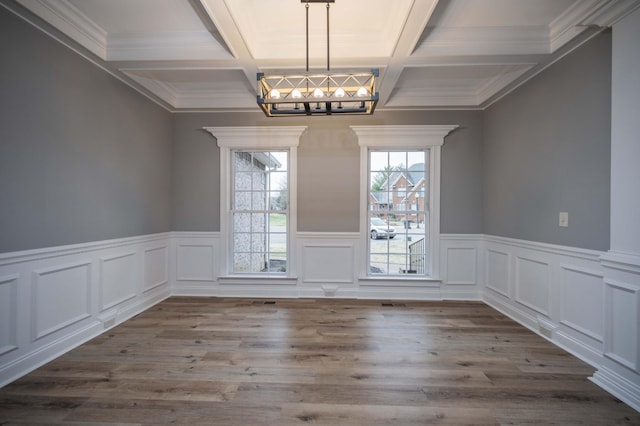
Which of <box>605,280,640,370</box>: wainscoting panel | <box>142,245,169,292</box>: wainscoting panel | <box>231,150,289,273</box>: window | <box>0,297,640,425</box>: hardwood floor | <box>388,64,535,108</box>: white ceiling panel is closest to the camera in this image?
<box>0,297,640,425</box>: hardwood floor

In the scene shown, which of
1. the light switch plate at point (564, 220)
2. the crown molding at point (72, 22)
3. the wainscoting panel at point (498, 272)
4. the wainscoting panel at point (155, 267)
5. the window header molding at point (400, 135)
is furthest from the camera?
the window header molding at point (400, 135)

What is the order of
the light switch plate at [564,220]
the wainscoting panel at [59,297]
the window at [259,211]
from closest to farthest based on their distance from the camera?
the wainscoting panel at [59,297] → the light switch plate at [564,220] → the window at [259,211]

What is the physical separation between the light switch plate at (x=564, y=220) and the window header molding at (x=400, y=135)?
63.9 inches

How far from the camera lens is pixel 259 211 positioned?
388cm

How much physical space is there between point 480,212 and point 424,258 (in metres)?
0.97

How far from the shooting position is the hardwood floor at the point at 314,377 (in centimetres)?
167

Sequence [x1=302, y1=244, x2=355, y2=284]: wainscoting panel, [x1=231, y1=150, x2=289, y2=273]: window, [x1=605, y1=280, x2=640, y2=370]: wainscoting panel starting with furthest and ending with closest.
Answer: [x1=231, y1=150, x2=289, y2=273]: window, [x1=302, y1=244, x2=355, y2=284]: wainscoting panel, [x1=605, y1=280, x2=640, y2=370]: wainscoting panel

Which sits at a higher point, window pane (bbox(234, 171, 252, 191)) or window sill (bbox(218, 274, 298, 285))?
window pane (bbox(234, 171, 252, 191))

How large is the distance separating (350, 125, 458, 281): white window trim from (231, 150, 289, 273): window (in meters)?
1.08

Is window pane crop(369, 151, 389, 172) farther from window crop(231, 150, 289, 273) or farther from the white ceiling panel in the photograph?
window crop(231, 150, 289, 273)

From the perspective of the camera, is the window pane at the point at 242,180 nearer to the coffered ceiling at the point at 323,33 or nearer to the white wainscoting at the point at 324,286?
the white wainscoting at the point at 324,286

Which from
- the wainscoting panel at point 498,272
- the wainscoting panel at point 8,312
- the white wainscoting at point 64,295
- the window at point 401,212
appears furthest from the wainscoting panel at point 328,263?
the wainscoting panel at point 8,312

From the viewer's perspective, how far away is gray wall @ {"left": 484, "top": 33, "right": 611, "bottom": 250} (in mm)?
2148

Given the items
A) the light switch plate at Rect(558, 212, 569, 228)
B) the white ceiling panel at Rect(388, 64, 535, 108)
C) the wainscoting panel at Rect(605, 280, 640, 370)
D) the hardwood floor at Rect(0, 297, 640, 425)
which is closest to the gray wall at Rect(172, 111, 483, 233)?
the white ceiling panel at Rect(388, 64, 535, 108)
